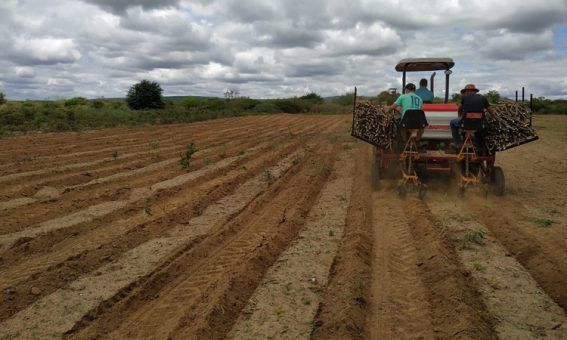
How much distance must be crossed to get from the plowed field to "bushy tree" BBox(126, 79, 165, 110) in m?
29.1

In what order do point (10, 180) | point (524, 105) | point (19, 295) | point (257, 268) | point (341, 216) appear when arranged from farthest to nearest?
1. point (10, 180)
2. point (524, 105)
3. point (341, 216)
4. point (257, 268)
5. point (19, 295)

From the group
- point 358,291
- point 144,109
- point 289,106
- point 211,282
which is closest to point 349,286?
point 358,291

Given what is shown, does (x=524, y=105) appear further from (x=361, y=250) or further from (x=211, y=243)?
(x=211, y=243)

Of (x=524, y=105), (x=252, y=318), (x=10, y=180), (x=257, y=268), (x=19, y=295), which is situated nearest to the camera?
(x=252, y=318)

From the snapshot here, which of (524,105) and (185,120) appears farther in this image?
(185,120)

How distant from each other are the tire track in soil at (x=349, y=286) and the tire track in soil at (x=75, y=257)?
2621mm

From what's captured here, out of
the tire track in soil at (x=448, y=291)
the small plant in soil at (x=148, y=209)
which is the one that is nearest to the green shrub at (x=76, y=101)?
the small plant in soil at (x=148, y=209)

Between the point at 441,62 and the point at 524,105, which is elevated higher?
the point at 441,62

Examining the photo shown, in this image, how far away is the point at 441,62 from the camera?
1048cm

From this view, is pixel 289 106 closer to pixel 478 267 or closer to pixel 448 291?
pixel 478 267

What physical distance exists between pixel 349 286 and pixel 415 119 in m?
4.64

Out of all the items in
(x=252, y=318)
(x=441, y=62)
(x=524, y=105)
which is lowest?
(x=252, y=318)

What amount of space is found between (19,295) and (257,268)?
2.33m

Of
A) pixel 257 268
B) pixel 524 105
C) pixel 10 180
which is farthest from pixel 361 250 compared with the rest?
pixel 10 180
